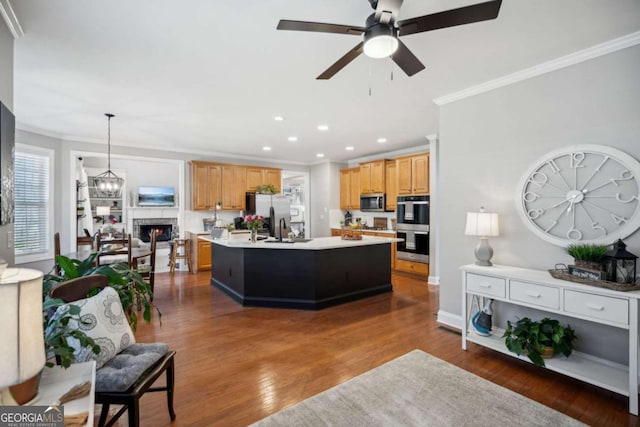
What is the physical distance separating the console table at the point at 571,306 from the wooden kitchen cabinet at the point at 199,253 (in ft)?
17.1

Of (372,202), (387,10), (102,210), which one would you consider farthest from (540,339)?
(102,210)

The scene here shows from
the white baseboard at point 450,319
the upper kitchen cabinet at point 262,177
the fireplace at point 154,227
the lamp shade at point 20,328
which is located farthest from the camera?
the fireplace at point 154,227

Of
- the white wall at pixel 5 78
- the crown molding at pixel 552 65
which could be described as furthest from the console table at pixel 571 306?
the white wall at pixel 5 78

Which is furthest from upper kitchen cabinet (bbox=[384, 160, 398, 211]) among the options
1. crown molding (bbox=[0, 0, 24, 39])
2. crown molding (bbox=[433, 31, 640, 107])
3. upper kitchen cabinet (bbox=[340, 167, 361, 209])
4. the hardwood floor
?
crown molding (bbox=[0, 0, 24, 39])

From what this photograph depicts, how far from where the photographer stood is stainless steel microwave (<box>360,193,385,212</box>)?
667 centimetres

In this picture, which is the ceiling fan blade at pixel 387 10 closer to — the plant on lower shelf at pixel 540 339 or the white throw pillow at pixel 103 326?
the white throw pillow at pixel 103 326

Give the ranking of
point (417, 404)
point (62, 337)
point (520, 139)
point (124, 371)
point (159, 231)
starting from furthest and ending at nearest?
point (159, 231) < point (520, 139) < point (417, 404) < point (124, 371) < point (62, 337)

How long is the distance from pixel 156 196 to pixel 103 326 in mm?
8353

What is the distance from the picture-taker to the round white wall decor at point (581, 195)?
2.33m

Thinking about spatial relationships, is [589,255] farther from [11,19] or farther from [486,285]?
[11,19]

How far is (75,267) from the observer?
2.04 metres

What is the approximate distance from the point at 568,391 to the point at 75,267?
3708mm

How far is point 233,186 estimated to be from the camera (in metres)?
7.04

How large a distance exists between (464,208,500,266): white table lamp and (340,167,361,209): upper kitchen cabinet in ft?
14.4
